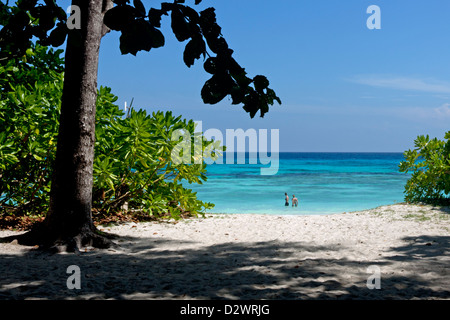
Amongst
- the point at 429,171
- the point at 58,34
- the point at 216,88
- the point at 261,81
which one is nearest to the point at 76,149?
the point at 58,34

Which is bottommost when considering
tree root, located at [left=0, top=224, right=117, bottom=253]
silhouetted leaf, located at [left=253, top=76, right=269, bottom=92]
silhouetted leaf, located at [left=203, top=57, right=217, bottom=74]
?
tree root, located at [left=0, top=224, right=117, bottom=253]

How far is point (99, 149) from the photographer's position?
8.30 metres

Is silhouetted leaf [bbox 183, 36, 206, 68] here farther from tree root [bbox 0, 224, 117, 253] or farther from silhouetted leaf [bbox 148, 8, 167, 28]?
tree root [bbox 0, 224, 117, 253]

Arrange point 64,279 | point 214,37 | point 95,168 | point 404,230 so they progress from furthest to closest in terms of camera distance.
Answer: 1. point 404,230
2. point 95,168
3. point 64,279
4. point 214,37

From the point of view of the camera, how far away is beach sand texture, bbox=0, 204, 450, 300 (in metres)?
4.05

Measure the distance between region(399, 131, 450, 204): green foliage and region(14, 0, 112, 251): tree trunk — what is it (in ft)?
32.6

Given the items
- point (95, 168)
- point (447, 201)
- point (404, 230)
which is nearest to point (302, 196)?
point (447, 201)

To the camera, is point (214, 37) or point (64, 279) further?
point (64, 279)

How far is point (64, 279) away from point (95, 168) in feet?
11.2

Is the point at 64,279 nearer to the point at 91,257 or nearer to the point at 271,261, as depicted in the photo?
the point at 91,257

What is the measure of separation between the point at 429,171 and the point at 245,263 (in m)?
9.14

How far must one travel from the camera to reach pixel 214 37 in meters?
3.04

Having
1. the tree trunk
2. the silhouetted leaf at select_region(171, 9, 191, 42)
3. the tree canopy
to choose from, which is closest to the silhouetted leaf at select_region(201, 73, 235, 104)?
the tree canopy

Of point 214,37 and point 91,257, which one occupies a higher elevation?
point 214,37
